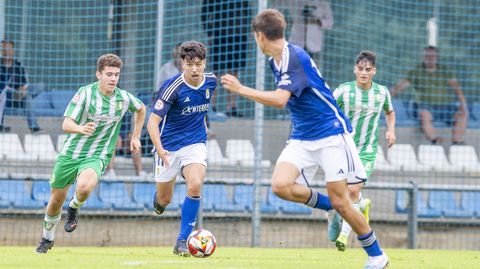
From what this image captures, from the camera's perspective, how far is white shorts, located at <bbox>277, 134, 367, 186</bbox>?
893cm

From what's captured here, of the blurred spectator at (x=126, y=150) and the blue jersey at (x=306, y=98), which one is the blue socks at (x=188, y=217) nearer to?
the blue jersey at (x=306, y=98)

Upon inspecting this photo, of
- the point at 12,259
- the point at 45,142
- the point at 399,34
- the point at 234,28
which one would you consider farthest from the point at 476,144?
the point at 12,259

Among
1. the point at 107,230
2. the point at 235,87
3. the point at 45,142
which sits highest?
the point at 235,87

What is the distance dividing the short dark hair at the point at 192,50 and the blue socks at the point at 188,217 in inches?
53.9

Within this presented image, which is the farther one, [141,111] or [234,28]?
[234,28]

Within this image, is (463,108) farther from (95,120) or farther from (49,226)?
(49,226)

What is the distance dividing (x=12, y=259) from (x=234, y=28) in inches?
267

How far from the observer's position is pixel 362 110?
1293 centimetres

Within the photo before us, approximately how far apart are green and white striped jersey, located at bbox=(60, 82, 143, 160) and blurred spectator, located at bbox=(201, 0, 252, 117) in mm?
4411

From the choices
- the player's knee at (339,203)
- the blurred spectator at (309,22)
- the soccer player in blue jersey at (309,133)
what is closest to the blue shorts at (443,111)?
the blurred spectator at (309,22)

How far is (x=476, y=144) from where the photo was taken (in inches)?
698

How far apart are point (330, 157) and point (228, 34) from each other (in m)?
7.54

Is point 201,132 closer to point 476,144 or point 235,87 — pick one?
point 235,87

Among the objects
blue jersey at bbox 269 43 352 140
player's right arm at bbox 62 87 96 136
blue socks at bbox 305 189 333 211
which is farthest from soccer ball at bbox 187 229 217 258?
blue jersey at bbox 269 43 352 140
